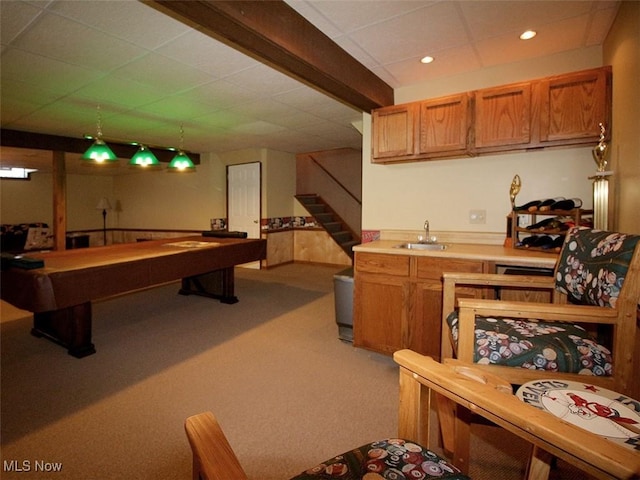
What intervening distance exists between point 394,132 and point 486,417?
8.85ft

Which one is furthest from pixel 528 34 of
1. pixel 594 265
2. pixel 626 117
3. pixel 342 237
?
pixel 342 237

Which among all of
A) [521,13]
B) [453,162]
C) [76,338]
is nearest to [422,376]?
[521,13]

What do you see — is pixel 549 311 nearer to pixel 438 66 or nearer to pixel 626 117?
pixel 626 117

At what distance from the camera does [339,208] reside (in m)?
7.93

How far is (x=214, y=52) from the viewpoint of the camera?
102 inches

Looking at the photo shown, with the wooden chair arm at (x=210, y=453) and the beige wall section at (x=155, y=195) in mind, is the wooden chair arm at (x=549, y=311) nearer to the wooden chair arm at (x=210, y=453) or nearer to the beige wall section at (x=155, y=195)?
the wooden chair arm at (x=210, y=453)

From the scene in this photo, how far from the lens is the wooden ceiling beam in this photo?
1639 mm

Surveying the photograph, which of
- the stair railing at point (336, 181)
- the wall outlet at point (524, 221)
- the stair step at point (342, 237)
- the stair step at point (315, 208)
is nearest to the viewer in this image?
the wall outlet at point (524, 221)

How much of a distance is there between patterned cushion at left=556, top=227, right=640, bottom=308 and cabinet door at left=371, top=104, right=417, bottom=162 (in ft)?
5.05

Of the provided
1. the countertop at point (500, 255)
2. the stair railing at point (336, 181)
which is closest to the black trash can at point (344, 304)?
the countertop at point (500, 255)

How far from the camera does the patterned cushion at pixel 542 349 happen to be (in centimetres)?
147

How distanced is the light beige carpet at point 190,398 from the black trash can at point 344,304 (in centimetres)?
11

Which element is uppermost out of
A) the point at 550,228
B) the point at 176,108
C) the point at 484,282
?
the point at 176,108

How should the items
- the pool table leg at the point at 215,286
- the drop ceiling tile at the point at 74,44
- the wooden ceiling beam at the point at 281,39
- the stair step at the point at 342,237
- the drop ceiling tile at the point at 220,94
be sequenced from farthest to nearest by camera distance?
1. the stair step at the point at 342,237
2. the pool table leg at the point at 215,286
3. the drop ceiling tile at the point at 220,94
4. the drop ceiling tile at the point at 74,44
5. the wooden ceiling beam at the point at 281,39
